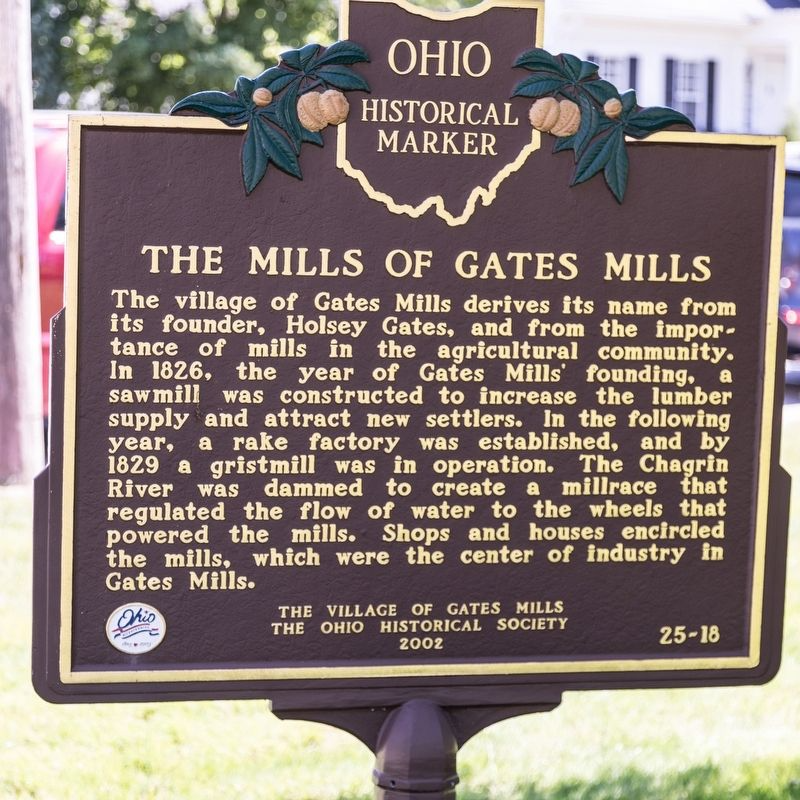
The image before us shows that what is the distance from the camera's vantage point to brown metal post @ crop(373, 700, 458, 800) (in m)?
3.00

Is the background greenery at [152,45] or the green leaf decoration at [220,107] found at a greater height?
the background greenery at [152,45]

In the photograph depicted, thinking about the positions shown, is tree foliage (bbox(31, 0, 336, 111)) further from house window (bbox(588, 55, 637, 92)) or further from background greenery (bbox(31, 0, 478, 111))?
house window (bbox(588, 55, 637, 92))

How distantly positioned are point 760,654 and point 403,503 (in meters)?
0.99

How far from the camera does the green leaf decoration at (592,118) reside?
2.99 metres

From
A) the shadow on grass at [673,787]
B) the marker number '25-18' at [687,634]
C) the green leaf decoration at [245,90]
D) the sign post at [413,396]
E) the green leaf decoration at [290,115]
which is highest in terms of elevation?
the green leaf decoration at [245,90]

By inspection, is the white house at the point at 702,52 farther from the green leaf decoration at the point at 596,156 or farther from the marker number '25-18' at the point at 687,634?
the marker number '25-18' at the point at 687,634

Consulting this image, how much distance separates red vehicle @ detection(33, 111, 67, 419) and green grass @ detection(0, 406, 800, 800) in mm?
3394

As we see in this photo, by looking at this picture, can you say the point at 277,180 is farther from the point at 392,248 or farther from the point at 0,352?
the point at 0,352

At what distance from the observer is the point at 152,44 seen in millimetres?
21906

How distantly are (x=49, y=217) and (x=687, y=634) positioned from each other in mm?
5749

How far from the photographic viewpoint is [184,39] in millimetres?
21828

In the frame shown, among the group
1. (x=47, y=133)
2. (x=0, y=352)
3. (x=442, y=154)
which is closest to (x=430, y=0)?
(x=47, y=133)

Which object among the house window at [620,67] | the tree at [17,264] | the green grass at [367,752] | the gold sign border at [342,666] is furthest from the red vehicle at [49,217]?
the house window at [620,67]

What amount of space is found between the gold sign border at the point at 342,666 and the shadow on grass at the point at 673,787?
82 centimetres
